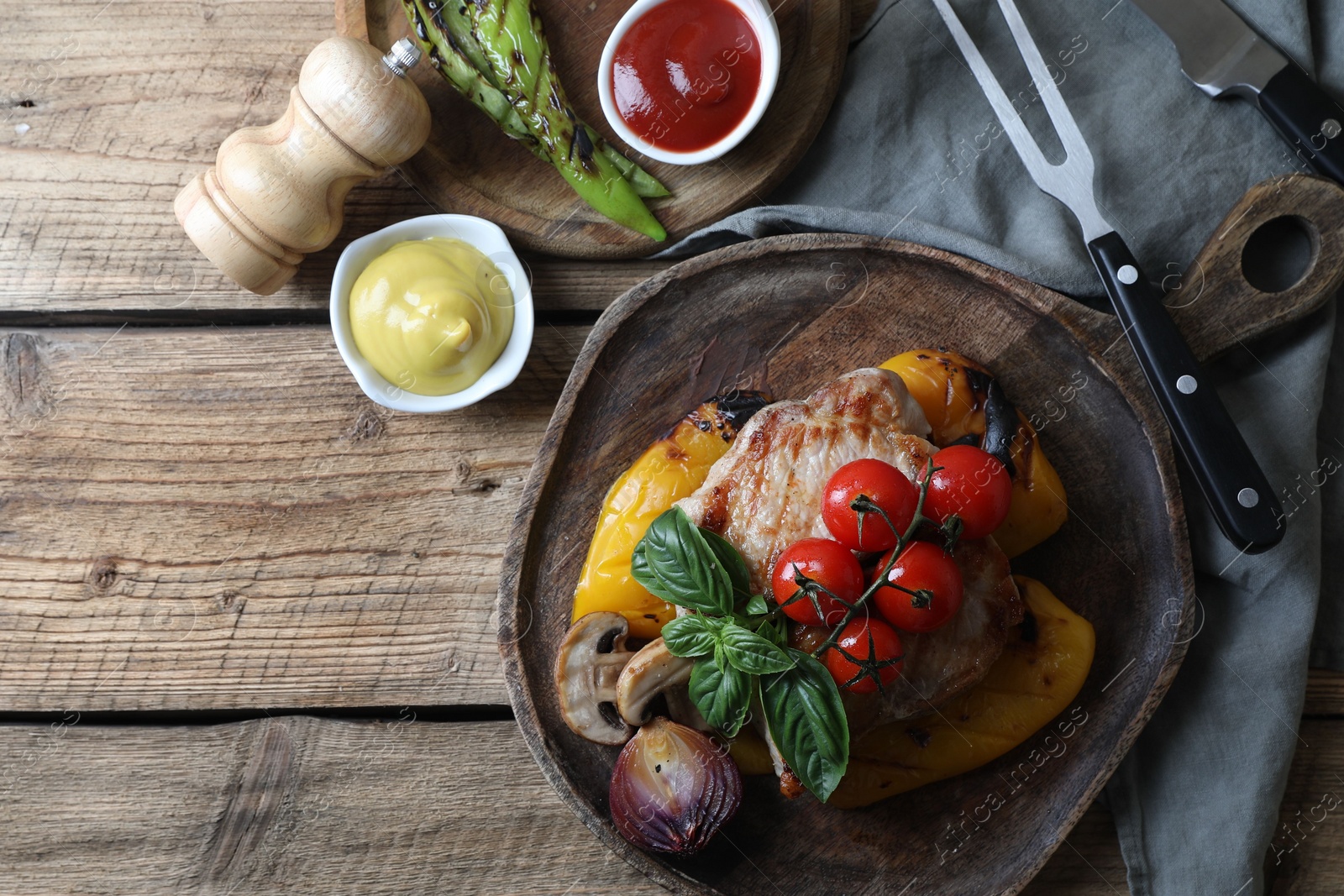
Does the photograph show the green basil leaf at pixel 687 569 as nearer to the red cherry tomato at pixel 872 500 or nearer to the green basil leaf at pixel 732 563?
the green basil leaf at pixel 732 563

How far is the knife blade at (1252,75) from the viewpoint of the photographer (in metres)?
2.61

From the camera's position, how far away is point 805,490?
229 cm

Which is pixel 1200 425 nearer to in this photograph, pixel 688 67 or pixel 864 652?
pixel 864 652

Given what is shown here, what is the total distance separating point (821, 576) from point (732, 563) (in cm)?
25

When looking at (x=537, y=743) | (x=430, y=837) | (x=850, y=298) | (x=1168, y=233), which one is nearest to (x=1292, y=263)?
(x=1168, y=233)

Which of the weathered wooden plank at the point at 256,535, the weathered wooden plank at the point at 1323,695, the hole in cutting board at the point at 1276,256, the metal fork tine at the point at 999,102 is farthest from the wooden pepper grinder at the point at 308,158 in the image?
the weathered wooden plank at the point at 1323,695

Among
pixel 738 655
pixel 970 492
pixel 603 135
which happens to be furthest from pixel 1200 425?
pixel 603 135

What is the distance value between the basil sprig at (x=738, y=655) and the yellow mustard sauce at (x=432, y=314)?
0.84 metres

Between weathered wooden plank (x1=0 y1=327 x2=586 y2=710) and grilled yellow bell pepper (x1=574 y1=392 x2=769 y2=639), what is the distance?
495 millimetres

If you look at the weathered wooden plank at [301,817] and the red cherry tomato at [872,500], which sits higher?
the red cherry tomato at [872,500]

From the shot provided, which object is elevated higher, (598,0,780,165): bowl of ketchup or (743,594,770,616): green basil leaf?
(598,0,780,165): bowl of ketchup

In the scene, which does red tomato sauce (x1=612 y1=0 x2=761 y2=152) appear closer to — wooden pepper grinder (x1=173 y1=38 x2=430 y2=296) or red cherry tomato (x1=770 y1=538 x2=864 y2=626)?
wooden pepper grinder (x1=173 y1=38 x2=430 y2=296)

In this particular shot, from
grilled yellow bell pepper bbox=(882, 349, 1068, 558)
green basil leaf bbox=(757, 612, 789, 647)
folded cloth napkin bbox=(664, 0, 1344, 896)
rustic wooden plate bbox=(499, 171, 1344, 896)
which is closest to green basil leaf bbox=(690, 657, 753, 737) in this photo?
green basil leaf bbox=(757, 612, 789, 647)

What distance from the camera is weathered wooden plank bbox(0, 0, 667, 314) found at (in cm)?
299
